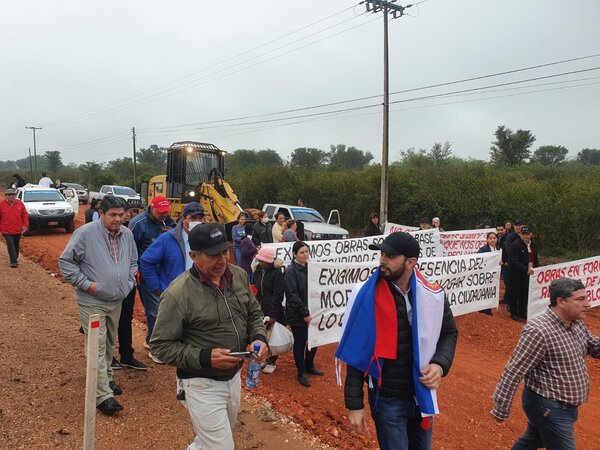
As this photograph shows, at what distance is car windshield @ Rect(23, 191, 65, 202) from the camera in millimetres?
17500

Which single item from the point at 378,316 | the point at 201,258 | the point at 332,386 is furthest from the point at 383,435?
the point at 332,386

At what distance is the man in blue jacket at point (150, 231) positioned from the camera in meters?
5.37

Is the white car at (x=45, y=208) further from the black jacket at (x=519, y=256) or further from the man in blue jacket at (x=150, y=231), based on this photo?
the black jacket at (x=519, y=256)

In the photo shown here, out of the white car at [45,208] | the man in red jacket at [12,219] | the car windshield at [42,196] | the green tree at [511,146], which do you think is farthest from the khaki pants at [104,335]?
the green tree at [511,146]

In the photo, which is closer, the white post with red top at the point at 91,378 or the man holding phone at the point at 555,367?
the white post with red top at the point at 91,378

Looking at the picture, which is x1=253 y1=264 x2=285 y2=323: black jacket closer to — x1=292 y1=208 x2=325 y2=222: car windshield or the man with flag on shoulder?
the man with flag on shoulder

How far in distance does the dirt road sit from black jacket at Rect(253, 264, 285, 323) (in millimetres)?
868

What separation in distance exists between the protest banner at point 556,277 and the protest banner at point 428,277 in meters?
0.65

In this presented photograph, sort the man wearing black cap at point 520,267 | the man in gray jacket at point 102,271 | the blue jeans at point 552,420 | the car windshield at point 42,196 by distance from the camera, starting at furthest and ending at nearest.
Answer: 1. the car windshield at point 42,196
2. the man wearing black cap at point 520,267
3. the man in gray jacket at point 102,271
4. the blue jeans at point 552,420

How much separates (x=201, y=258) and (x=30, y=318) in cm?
587

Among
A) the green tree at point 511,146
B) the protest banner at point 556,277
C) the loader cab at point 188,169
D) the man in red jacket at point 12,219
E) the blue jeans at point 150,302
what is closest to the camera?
the blue jeans at point 150,302

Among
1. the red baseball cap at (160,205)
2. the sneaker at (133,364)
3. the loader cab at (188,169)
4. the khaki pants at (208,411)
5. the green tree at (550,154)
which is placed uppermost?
the green tree at (550,154)

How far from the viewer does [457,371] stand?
6.37 metres

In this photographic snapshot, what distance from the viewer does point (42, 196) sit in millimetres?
17734
